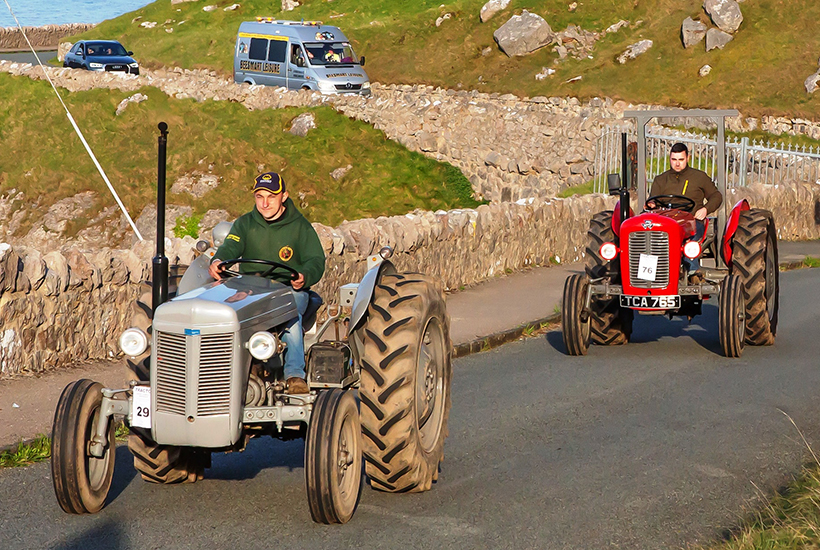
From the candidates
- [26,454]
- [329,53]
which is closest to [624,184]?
Result: [26,454]

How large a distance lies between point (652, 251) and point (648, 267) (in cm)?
17

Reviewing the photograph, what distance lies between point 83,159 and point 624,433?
90.6ft

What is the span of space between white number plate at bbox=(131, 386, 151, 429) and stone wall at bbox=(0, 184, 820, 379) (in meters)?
4.31

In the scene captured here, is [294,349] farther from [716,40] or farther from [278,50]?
[716,40]

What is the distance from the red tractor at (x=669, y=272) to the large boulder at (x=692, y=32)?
1348 inches

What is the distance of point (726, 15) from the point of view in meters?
45.3

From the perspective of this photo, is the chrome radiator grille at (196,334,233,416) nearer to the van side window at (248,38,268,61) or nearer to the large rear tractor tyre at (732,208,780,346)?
the large rear tractor tyre at (732,208,780,346)

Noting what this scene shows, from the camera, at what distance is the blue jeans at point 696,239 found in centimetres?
1205

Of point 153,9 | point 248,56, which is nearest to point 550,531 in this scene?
point 248,56

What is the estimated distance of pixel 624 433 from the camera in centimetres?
866

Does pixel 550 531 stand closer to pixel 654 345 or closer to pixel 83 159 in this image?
pixel 654 345

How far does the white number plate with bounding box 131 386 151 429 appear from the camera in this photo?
6.08m

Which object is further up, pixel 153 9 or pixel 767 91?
pixel 153 9

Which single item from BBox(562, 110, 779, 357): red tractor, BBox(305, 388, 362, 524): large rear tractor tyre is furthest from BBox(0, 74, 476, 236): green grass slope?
BBox(305, 388, 362, 524): large rear tractor tyre
